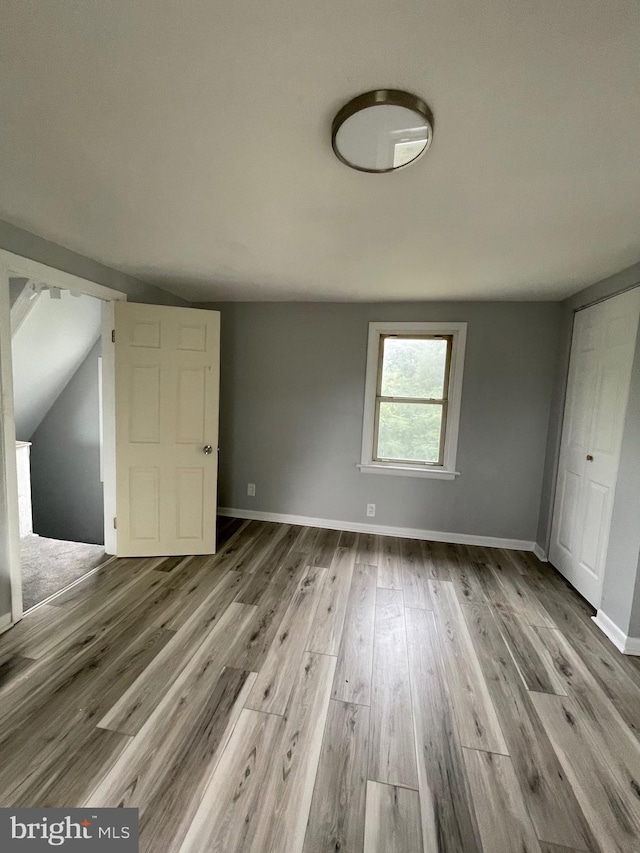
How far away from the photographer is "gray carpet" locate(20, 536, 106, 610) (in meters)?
2.42

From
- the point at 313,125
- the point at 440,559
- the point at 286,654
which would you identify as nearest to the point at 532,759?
the point at 286,654

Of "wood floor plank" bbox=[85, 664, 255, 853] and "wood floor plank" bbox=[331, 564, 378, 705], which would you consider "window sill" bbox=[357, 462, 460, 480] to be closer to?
"wood floor plank" bbox=[331, 564, 378, 705]

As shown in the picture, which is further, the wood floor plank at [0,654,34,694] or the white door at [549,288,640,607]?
the white door at [549,288,640,607]

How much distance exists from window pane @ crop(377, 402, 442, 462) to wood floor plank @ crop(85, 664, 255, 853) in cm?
232

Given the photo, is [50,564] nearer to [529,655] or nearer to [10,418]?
[10,418]

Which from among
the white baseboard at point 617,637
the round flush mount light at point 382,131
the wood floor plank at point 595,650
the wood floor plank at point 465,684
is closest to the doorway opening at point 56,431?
the round flush mount light at point 382,131

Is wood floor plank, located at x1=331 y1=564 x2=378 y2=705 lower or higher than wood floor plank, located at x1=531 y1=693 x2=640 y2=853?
higher

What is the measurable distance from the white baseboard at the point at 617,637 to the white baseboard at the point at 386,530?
1.05 m

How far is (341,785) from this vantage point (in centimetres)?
127

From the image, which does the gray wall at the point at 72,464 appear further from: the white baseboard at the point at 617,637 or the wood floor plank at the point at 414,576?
the white baseboard at the point at 617,637

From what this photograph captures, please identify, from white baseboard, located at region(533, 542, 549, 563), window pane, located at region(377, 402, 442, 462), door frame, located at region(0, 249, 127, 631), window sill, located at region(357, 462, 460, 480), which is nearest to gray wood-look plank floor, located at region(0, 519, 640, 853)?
door frame, located at region(0, 249, 127, 631)

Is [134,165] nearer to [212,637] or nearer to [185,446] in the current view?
[185,446]

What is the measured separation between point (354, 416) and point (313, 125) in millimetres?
2572

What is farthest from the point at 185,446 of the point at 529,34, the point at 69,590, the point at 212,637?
the point at 529,34
